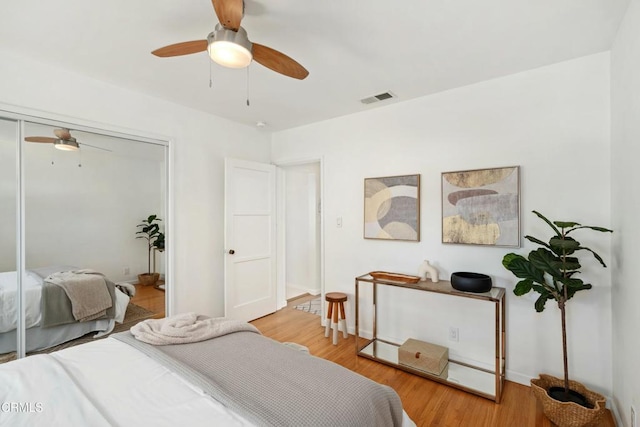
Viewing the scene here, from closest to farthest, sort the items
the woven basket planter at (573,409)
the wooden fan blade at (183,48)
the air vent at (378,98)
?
the wooden fan blade at (183,48) → the woven basket planter at (573,409) → the air vent at (378,98)

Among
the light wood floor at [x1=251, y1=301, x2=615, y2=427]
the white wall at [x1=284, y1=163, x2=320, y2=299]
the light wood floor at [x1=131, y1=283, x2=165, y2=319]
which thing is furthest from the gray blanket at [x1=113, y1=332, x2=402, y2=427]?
the white wall at [x1=284, y1=163, x2=320, y2=299]

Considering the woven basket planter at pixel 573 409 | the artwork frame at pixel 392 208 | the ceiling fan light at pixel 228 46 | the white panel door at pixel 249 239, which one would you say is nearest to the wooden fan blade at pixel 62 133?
the white panel door at pixel 249 239

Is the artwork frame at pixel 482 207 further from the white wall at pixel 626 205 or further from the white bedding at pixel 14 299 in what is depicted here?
the white bedding at pixel 14 299

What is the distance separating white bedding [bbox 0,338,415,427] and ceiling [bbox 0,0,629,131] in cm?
189

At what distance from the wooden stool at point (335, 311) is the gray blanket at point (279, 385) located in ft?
5.21

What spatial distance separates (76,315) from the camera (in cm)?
244

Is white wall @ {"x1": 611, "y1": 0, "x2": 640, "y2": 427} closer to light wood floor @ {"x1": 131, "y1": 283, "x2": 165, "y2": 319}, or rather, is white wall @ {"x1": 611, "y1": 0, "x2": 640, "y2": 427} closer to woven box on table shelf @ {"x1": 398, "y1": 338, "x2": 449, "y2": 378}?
woven box on table shelf @ {"x1": 398, "y1": 338, "x2": 449, "y2": 378}

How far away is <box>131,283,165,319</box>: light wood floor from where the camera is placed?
291cm

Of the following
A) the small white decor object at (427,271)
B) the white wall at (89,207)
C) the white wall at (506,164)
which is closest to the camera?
the white wall at (506,164)

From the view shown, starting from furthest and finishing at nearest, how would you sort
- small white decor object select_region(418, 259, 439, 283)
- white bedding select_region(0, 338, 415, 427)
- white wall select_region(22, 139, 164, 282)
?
small white decor object select_region(418, 259, 439, 283)
white wall select_region(22, 139, 164, 282)
white bedding select_region(0, 338, 415, 427)

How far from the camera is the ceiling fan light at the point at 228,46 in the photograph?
1496 millimetres

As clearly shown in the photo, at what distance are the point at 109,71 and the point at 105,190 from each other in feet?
3.32

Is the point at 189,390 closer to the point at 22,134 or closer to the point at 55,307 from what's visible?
the point at 55,307

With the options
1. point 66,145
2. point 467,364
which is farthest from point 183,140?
point 467,364
